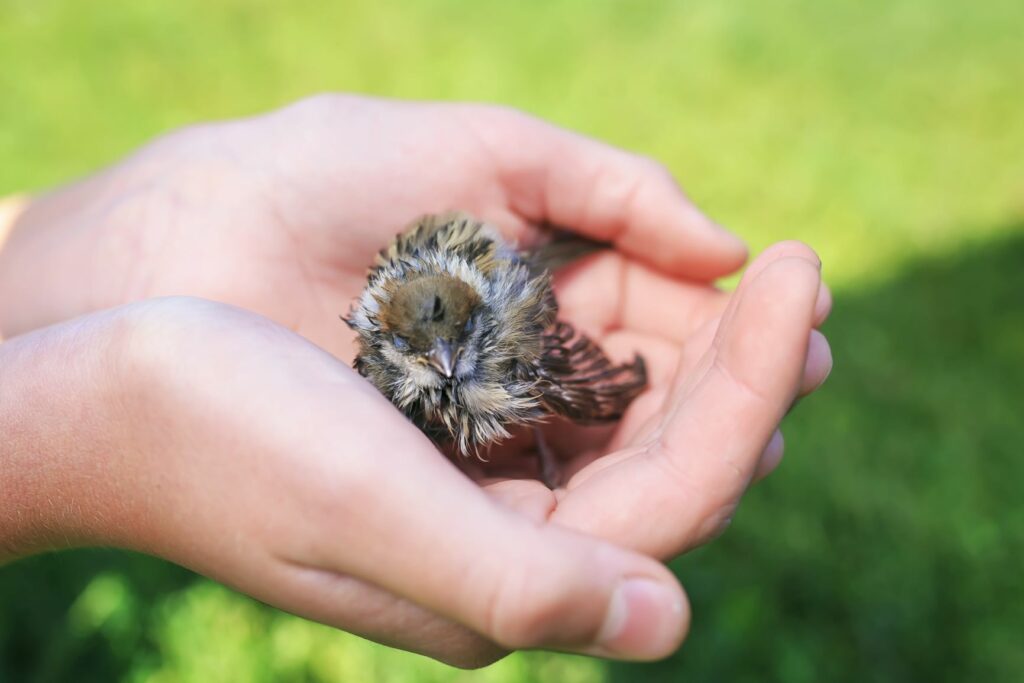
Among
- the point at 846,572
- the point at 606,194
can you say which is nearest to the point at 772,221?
the point at 846,572

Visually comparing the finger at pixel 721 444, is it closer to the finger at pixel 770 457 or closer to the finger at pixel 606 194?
the finger at pixel 770 457

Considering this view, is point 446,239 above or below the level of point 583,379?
above

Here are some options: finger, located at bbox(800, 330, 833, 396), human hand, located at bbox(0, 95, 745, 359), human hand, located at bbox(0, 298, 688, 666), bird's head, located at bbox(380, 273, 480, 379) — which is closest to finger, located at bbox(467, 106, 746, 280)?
human hand, located at bbox(0, 95, 745, 359)

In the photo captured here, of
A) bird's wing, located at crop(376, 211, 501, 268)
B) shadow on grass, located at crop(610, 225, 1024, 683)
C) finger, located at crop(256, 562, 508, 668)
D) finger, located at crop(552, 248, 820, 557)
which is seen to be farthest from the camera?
shadow on grass, located at crop(610, 225, 1024, 683)

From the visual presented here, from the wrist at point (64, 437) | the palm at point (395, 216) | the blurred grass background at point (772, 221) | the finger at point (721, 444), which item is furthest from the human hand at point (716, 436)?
the blurred grass background at point (772, 221)

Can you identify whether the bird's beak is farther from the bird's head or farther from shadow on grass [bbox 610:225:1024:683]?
shadow on grass [bbox 610:225:1024:683]

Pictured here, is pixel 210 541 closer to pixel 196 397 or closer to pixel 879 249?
pixel 196 397

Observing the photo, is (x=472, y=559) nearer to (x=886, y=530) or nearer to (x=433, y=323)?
(x=433, y=323)
